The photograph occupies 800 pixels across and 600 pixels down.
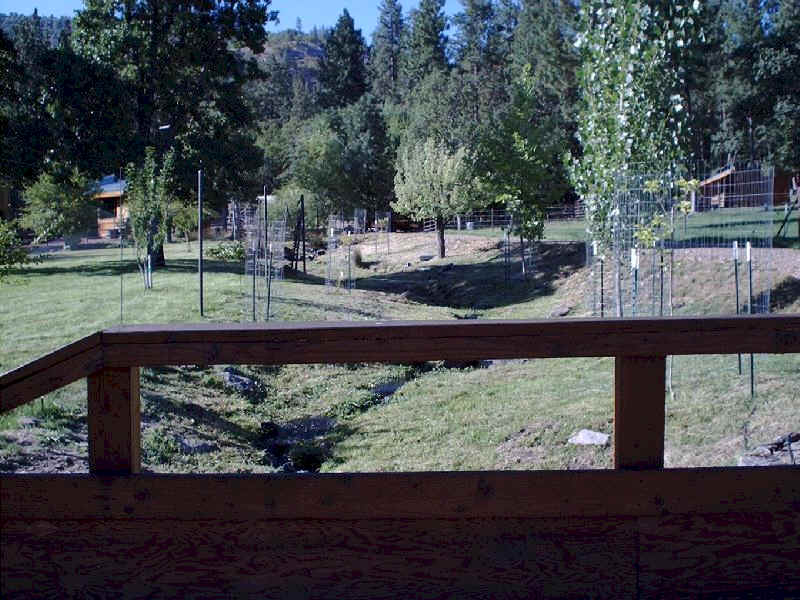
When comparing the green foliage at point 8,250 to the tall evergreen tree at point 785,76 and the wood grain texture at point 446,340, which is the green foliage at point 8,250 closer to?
the wood grain texture at point 446,340

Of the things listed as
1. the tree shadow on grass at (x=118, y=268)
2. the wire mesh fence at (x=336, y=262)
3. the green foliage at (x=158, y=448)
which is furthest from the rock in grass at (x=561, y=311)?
the green foliage at (x=158, y=448)

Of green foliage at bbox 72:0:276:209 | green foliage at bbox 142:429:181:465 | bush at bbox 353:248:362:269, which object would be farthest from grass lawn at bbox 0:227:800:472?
bush at bbox 353:248:362:269

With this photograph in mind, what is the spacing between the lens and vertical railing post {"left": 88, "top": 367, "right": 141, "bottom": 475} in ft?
8.85

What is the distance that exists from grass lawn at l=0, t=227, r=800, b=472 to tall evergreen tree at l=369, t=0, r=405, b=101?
67417mm

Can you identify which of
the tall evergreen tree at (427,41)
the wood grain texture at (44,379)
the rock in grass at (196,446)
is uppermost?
the tall evergreen tree at (427,41)

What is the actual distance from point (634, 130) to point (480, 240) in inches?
1076

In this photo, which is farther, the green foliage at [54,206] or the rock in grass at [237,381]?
the green foliage at [54,206]

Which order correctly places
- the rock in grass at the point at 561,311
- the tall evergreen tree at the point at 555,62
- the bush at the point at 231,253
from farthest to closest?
the tall evergreen tree at the point at 555,62
the bush at the point at 231,253
the rock in grass at the point at 561,311

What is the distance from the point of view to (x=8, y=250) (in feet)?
27.6

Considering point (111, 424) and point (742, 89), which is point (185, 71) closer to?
point (742, 89)

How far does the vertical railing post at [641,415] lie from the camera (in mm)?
2754

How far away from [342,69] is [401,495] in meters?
76.6

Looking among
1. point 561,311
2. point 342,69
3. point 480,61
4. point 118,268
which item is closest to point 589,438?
point 561,311

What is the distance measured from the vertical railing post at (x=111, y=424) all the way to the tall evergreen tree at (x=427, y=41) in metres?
73.9
